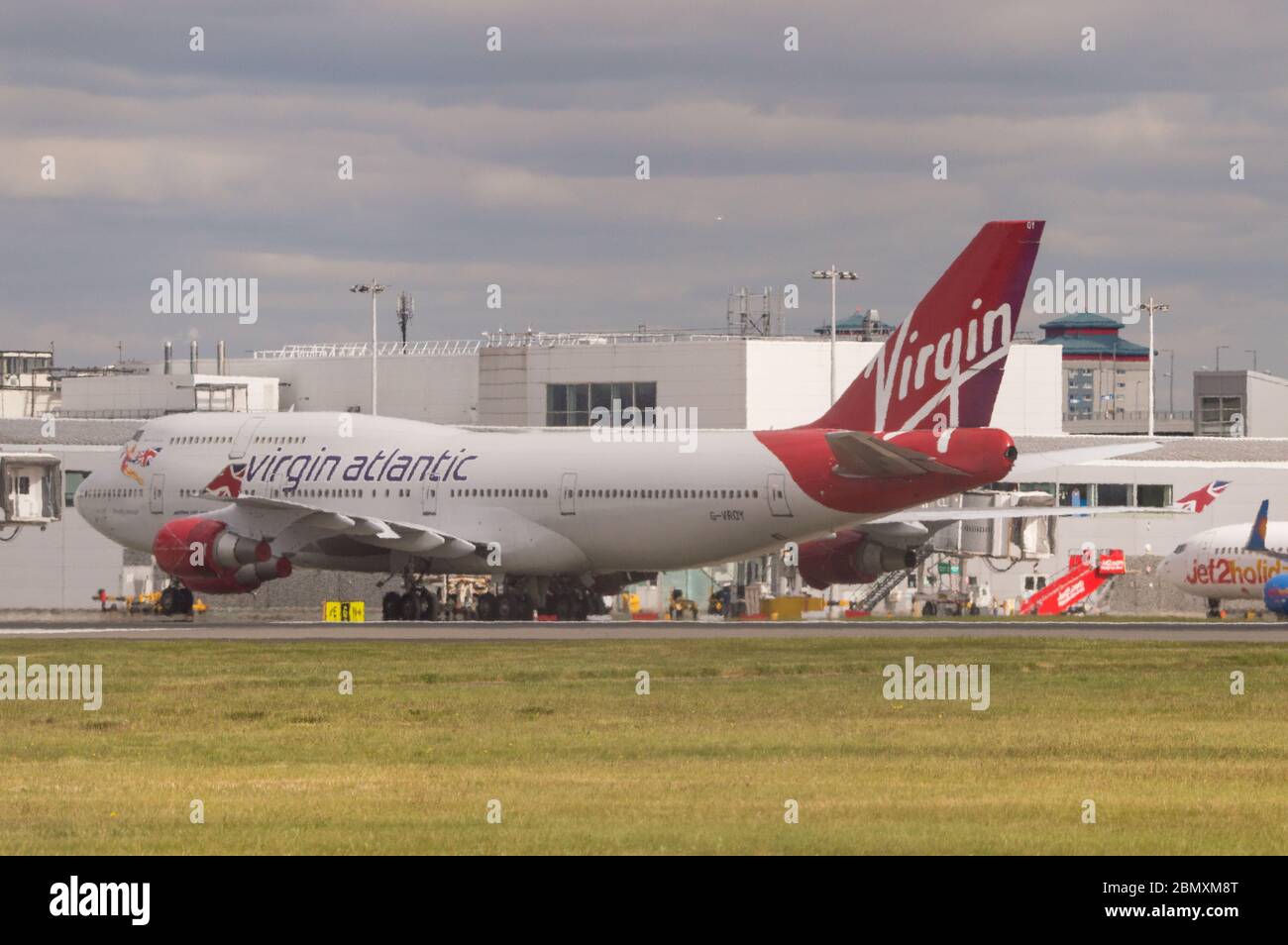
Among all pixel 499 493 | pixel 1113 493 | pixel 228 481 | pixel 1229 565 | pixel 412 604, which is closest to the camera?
pixel 412 604

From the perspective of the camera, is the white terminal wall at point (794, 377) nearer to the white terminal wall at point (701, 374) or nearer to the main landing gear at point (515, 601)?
the white terminal wall at point (701, 374)

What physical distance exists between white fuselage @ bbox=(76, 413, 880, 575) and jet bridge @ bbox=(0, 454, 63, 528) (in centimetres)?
125

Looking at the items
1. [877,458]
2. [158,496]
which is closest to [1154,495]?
[877,458]

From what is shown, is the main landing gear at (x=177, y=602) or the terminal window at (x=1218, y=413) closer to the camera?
the main landing gear at (x=177, y=602)

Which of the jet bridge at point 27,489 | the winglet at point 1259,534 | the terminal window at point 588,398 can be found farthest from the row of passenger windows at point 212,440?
the terminal window at point 588,398

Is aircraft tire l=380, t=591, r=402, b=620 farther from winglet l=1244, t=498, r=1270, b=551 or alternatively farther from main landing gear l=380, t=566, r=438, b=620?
winglet l=1244, t=498, r=1270, b=551

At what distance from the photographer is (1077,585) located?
8731 cm

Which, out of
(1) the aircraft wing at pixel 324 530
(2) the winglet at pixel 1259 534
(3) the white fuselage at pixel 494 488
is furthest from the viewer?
(2) the winglet at pixel 1259 534

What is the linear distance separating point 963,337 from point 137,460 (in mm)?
27644

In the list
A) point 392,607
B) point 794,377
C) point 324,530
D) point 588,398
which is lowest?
point 392,607

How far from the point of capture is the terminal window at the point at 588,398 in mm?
108125

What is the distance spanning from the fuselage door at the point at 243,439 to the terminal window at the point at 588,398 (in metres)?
41.7

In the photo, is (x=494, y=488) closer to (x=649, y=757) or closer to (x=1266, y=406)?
(x=649, y=757)
